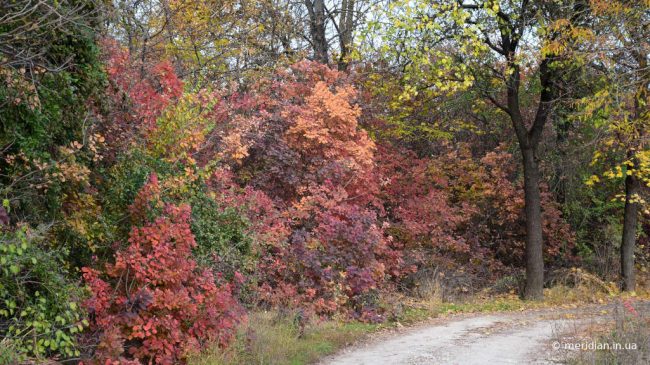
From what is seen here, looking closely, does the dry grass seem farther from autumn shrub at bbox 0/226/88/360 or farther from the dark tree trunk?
the dark tree trunk

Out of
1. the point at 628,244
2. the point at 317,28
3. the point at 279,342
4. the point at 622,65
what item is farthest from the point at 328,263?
the point at 317,28

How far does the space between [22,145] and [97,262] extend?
5.98 feet

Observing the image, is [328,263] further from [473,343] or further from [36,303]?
[36,303]

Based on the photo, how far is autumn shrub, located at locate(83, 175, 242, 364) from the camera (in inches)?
265

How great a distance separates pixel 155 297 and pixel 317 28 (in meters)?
A: 13.4

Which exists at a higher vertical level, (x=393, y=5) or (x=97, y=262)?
(x=393, y=5)

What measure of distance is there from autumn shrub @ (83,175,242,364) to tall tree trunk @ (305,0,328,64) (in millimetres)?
11668

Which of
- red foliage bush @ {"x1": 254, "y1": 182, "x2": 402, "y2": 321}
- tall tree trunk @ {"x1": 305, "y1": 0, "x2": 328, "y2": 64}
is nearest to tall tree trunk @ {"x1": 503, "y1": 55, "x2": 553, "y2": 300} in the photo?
red foliage bush @ {"x1": 254, "y1": 182, "x2": 402, "y2": 321}

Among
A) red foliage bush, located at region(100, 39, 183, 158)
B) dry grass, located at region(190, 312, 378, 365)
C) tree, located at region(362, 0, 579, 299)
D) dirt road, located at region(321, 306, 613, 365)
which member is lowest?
dirt road, located at region(321, 306, 613, 365)

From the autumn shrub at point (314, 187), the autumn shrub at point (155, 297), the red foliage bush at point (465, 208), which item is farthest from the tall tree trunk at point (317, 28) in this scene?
the autumn shrub at point (155, 297)

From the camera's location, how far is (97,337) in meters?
6.60

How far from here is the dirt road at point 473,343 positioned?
7719 millimetres

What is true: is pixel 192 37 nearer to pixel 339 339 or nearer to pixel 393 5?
pixel 393 5

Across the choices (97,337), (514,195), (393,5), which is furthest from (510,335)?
(514,195)
